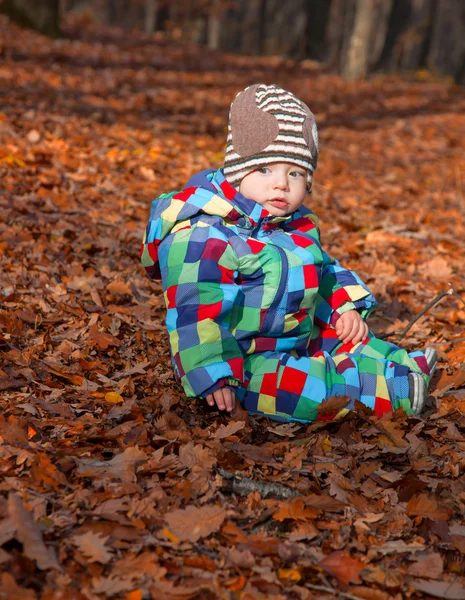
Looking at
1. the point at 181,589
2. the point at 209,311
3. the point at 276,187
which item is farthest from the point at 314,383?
the point at 181,589

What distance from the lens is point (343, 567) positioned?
2051 millimetres

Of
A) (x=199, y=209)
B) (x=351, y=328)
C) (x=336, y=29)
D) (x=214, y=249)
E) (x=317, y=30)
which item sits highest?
(x=336, y=29)

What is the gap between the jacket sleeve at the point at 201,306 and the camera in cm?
276

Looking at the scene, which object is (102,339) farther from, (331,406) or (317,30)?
(317,30)

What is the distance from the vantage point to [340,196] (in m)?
7.32

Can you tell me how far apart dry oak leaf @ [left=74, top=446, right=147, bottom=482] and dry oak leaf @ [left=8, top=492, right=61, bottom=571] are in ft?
0.92

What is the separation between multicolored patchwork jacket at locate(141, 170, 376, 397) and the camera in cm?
279

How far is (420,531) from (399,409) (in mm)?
770

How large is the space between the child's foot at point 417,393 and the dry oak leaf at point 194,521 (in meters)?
1.24

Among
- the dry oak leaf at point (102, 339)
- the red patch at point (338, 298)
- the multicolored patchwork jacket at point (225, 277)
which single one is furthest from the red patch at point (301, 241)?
the dry oak leaf at point (102, 339)

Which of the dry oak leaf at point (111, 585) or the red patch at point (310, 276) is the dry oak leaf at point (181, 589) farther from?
the red patch at point (310, 276)

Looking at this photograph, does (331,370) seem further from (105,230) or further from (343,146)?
(343,146)

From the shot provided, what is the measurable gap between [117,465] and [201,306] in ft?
2.56

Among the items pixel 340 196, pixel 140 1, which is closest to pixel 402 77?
pixel 140 1
